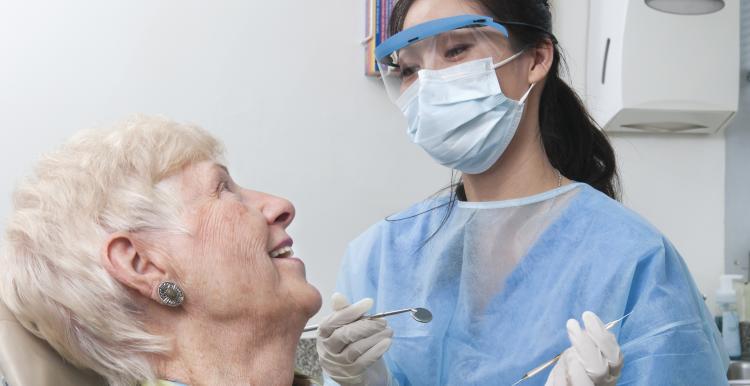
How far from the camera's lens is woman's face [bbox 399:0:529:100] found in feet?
4.62

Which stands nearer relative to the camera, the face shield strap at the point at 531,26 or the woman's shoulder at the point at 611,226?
the woman's shoulder at the point at 611,226

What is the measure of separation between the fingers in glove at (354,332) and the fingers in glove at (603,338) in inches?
15.0

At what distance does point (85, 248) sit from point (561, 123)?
88 cm

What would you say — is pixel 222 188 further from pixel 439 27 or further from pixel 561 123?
pixel 561 123

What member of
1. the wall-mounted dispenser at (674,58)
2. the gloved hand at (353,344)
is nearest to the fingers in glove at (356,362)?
the gloved hand at (353,344)

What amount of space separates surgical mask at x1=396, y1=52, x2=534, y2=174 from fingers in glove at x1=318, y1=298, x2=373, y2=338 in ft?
1.09

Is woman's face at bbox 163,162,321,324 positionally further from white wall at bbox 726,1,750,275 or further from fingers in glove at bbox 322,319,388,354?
white wall at bbox 726,1,750,275

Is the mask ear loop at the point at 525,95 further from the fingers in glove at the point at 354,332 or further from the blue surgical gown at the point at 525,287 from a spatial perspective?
the fingers in glove at the point at 354,332

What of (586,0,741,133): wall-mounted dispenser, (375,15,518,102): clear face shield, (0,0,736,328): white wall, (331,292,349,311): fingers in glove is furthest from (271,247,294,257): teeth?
(586,0,741,133): wall-mounted dispenser

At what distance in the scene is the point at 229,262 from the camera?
115cm

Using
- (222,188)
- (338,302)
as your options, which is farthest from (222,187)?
(338,302)

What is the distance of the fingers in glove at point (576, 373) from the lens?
40.0 inches

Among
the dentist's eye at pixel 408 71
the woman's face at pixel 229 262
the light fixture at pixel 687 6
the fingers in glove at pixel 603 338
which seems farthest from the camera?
the light fixture at pixel 687 6

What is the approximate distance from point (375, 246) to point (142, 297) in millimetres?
525
